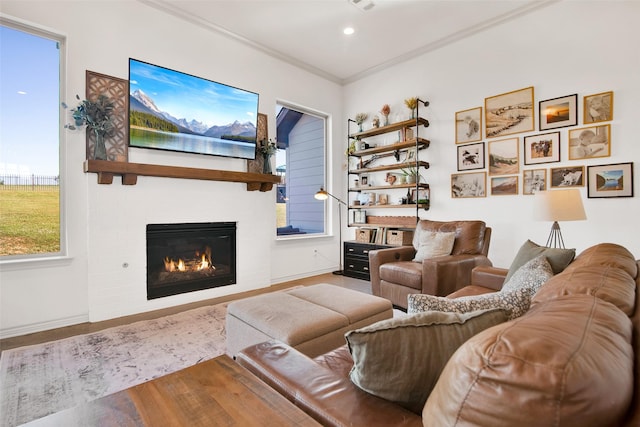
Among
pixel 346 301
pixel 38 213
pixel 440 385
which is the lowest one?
pixel 346 301

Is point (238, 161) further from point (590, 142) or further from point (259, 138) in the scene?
point (590, 142)

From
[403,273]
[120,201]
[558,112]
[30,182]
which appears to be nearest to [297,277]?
[403,273]

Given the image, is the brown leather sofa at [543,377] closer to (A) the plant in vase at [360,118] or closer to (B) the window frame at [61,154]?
(B) the window frame at [61,154]

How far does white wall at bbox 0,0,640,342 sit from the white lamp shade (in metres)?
0.70

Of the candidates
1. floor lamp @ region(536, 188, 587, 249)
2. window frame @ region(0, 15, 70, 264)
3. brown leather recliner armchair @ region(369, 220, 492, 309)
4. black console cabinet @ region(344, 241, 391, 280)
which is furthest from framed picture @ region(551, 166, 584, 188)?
window frame @ region(0, 15, 70, 264)

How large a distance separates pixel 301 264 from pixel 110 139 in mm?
2912

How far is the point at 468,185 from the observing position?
4004 millimetres

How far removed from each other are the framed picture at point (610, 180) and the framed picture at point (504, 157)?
0.67m

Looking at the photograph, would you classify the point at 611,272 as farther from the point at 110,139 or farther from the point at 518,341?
the point at 110,139

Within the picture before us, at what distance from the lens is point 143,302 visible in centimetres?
331

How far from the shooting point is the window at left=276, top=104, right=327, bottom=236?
4879 millimetres

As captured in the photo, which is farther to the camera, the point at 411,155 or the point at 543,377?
the point at 411,155

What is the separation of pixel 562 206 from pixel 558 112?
4.09 feet

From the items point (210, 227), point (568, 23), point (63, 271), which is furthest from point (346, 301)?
point (568, 23)
